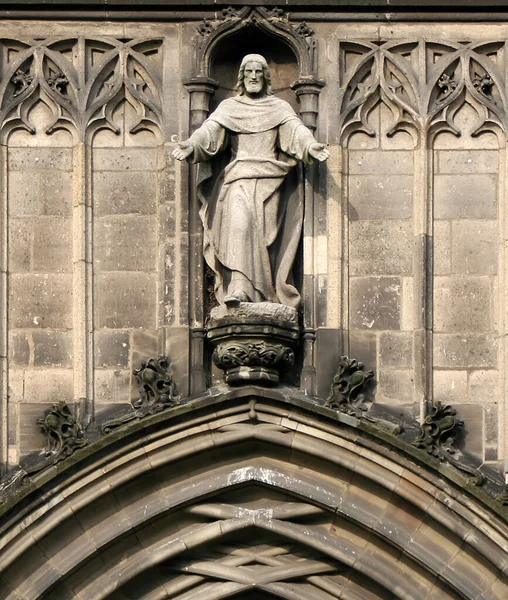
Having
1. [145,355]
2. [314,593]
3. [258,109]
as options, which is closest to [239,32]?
[258,109]

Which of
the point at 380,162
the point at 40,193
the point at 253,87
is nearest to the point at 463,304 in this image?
the point at 380,162

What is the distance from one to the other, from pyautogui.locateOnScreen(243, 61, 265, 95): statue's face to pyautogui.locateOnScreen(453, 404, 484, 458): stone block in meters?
3.01

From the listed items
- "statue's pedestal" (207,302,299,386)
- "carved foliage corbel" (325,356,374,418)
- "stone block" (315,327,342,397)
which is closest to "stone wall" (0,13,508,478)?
"stone block" (315,327,342,397)

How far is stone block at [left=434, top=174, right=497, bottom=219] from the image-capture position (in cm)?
2911

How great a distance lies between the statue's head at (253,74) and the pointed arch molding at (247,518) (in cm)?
252

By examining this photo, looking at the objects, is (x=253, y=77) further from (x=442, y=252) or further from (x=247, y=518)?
(x=247, y=518)

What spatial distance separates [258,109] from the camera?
29.0 meters

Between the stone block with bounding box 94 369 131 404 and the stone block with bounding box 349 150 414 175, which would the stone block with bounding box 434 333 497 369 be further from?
the stone block with bounding box 94 369 131 404

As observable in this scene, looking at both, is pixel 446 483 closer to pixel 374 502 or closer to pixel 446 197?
pixel 374 502

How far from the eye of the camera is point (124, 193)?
95.7 ft

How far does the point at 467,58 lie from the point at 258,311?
2.78 metres

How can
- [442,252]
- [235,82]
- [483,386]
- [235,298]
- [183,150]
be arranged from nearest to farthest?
[235,298], [183,150], [483,386], [442,252], [235,82]

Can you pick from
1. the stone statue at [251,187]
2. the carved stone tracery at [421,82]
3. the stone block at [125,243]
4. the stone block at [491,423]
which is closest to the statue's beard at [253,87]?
the stone statue at [251,187]

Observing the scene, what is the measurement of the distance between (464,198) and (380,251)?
81 cm
